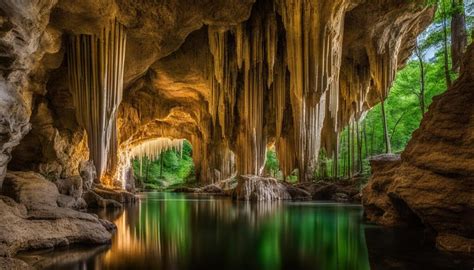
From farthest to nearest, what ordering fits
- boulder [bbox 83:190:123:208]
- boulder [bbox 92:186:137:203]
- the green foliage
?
the green foliage, boulder [bbox 92:186:137:203], boulder [bbox 83:190:123:208]

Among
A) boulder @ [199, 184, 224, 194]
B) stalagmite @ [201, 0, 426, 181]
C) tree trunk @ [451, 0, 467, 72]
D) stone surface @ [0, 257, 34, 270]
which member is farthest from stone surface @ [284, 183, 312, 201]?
stone surface @ [0, 257, 34, 270]

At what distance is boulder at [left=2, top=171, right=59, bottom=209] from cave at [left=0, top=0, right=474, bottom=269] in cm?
3

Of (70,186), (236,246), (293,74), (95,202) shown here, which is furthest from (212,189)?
(236,246)

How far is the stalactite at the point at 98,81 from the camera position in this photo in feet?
36.4

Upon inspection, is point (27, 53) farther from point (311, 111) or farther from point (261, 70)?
point (261, 70)

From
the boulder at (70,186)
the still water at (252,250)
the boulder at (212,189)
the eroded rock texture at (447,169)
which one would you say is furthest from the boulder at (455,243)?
the boulder at (212,189)

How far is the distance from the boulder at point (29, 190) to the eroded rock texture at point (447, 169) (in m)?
6.45

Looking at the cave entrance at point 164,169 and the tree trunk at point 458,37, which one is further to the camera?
the cave entrance at point 164,169

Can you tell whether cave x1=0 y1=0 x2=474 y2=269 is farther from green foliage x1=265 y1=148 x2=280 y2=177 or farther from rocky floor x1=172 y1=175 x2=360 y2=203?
green foliage x1=265 y1=148 x2=280 y2=177

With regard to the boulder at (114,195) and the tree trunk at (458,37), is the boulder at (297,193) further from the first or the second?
the tree trunk at (458,37)

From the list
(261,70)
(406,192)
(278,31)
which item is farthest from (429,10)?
(406,192)

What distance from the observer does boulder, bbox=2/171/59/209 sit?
6395mm

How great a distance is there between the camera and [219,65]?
15.6 metres

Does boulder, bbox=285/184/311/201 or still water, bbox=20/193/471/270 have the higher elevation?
still water, bbox=20/193/471/270
